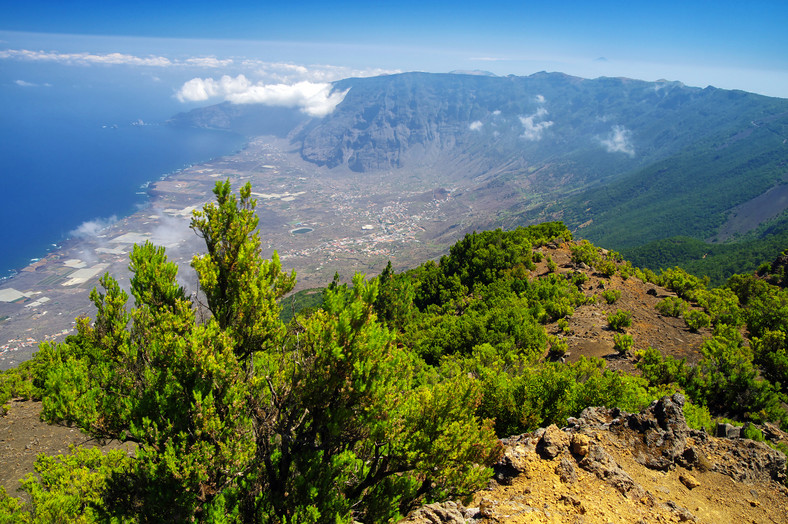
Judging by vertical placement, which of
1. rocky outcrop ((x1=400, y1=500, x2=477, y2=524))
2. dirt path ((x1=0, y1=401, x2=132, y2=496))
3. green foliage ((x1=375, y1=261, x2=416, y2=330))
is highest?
rocky outcrop ((x1=400, y1=500, x2=477, y2=524))

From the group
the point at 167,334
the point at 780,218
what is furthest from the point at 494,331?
the point at 780,218

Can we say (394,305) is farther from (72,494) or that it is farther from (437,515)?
(72,494)

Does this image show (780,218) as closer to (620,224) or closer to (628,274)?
(620,224)

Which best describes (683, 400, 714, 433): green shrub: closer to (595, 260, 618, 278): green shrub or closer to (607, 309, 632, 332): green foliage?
(607, 309, 632, 332): green foliage

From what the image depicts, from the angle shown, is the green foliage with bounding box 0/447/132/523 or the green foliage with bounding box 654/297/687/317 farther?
the green foliage with bounding box 654/297/687/317

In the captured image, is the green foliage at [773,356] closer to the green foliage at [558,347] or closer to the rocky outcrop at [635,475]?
the green foliage at [558,347]

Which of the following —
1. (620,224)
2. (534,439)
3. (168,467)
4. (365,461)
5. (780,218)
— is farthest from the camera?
(620,224)

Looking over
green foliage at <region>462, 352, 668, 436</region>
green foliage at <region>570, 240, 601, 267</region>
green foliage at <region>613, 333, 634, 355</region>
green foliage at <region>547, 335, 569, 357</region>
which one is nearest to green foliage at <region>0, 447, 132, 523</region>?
green foliage at <region>462, 352, 668, 436</region>
